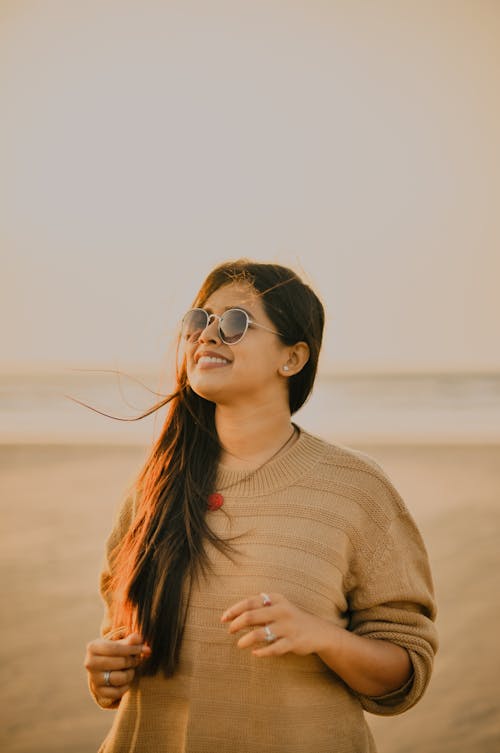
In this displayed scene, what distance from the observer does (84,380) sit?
20.8m

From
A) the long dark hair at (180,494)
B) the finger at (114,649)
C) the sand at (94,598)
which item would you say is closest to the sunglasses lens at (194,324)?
the long dark hair at (180,494)

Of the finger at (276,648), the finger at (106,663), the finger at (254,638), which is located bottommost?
the finger at (106,663)

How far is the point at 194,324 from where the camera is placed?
2523mm

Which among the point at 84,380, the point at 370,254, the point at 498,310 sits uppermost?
the point at 370,254

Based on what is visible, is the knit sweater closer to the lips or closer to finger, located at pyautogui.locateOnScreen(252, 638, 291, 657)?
finger, located at pyautogui.locateOnScreen(252, 638, 291, 657)

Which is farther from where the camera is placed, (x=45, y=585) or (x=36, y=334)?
(x=36, y=334)

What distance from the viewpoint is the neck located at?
8.11ft

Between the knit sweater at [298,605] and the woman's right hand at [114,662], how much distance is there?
0.10 m

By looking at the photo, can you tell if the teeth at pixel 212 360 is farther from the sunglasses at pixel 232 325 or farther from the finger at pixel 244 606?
the finger at pixel 244 606

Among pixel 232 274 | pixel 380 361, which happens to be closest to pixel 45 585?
pixel 232 274

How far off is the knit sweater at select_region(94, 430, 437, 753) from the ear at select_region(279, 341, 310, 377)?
0.39 m

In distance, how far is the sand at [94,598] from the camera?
403 cm

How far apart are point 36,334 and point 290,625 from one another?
2442cm

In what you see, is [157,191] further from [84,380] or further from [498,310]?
[498,310]
